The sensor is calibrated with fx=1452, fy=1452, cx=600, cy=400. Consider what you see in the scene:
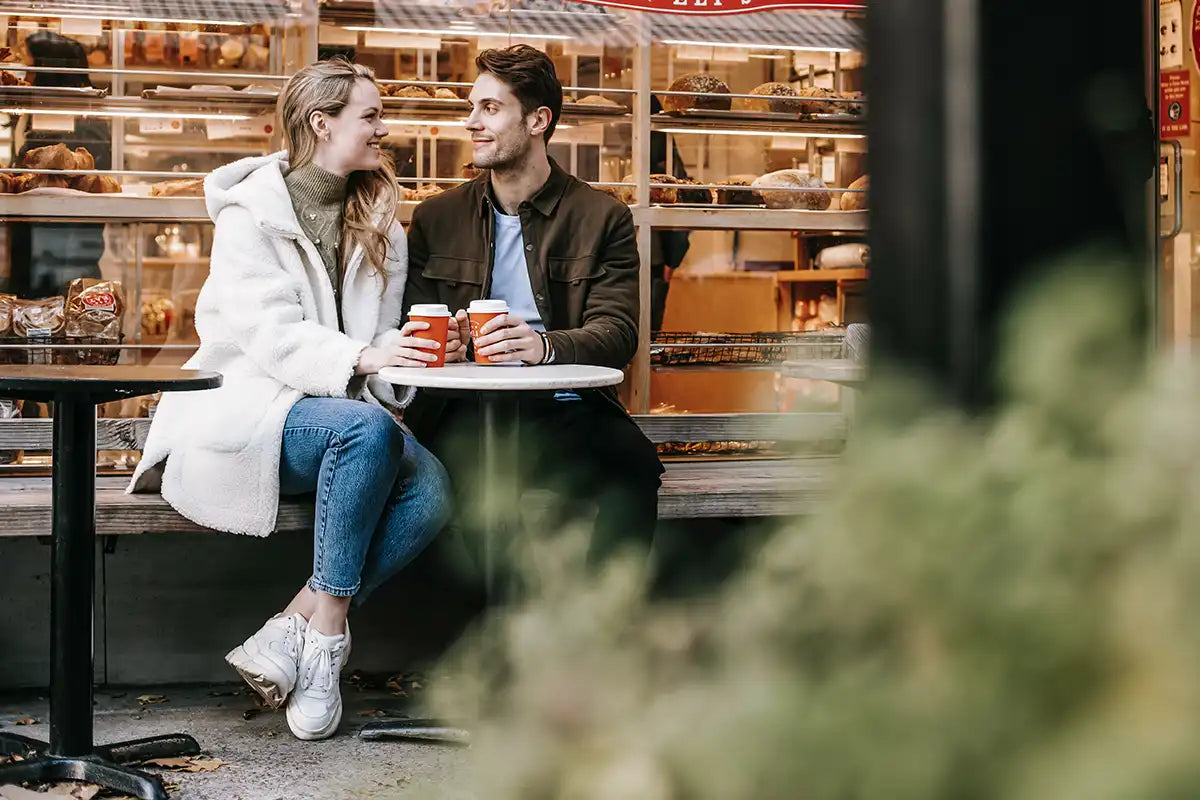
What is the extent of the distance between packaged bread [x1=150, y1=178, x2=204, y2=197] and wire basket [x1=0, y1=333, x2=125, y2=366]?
517 mm

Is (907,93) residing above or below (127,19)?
below

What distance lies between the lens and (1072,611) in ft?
1.55

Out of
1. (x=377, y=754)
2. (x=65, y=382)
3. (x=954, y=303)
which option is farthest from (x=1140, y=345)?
(x=377, y=754)

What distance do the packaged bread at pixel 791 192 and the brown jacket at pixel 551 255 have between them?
1.43 m

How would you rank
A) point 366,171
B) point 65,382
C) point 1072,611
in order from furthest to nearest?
point 366,171
point 65,382
point 1072,611

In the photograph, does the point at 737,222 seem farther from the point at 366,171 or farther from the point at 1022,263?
the point at 1022,263

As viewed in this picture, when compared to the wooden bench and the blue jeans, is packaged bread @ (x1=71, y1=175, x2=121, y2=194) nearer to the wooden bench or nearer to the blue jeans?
the wooden bench

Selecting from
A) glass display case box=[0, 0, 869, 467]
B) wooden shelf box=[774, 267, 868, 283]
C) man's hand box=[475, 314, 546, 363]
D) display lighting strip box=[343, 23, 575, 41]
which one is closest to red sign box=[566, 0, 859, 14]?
glass display case box=[0, 0, 869, 467]

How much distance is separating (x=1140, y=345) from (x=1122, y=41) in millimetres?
331

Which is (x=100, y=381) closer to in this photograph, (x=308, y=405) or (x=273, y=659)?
(x=308, y=405)

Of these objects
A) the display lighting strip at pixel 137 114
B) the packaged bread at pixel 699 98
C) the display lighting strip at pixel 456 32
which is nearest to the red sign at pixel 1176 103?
the packaged bread at pixel 699 98

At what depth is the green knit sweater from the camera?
12.3 feet

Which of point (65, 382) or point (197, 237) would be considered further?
point (197, 237)

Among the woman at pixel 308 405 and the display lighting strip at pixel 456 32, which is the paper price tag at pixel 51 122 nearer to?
the display lighting strip at pixel 456 32
